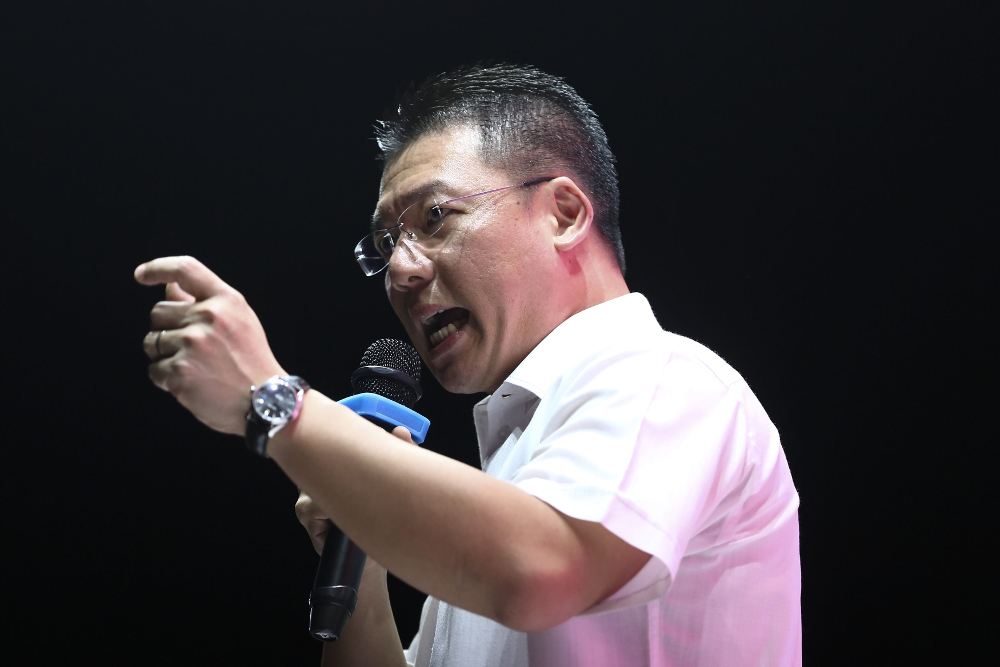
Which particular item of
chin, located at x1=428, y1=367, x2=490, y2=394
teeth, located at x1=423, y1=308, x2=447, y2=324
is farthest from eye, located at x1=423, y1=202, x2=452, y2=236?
chin, located at x1=428, y1=367, x2=490, y2=394

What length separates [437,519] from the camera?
0.75 m

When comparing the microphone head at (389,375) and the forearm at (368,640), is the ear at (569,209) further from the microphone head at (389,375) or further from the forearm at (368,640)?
the forearm at (368,640)

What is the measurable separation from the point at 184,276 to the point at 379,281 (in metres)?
Result: 1.81

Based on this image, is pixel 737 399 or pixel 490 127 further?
pixel 490 127

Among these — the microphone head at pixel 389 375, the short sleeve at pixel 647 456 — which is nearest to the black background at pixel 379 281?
the microphone head at pixel 389 375

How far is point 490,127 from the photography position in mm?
1563

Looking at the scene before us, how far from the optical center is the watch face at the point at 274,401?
31.4 inches

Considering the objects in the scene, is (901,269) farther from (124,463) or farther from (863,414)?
(124,463)

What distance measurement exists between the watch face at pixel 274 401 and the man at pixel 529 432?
0.02m

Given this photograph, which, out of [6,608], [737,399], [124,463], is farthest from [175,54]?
[737,399]

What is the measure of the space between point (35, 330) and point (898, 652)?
286cm

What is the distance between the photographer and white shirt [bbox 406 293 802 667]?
0.81 metres

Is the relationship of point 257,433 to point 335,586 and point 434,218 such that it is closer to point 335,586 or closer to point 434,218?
point 335,586

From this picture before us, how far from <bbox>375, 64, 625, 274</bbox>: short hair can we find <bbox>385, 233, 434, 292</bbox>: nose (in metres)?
0.25
